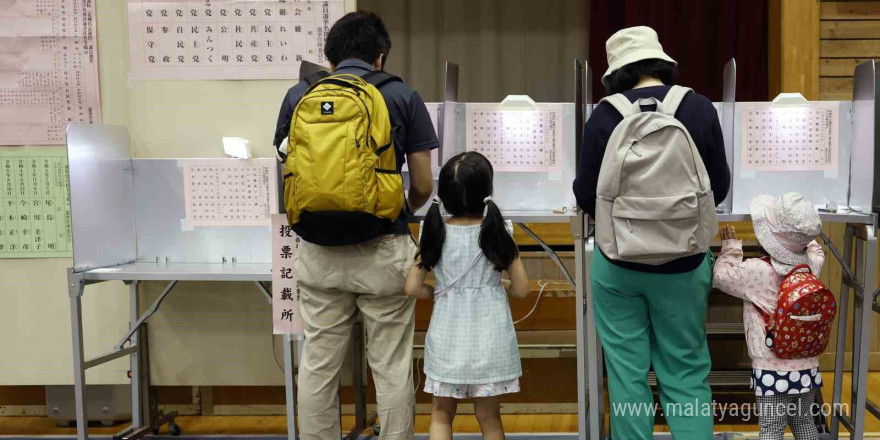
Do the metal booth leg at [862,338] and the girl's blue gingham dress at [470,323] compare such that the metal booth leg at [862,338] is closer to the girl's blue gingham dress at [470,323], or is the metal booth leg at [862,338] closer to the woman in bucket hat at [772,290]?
the woman in bucket hat at [772,290]

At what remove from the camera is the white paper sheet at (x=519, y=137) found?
266cm

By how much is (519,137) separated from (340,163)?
0.97 meters

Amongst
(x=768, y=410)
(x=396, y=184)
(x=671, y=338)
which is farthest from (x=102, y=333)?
(x=768, y=410)

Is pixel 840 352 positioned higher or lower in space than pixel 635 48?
lower

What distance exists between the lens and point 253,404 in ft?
10.3

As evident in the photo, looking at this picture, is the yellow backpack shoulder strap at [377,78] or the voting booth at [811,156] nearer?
the yellow backpack shoulder strap at [377,78]

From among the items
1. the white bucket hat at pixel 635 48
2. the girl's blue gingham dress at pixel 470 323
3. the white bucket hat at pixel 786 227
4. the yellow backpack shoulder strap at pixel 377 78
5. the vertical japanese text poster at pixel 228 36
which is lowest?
the girl's blue gingham dress at pixel 470 323

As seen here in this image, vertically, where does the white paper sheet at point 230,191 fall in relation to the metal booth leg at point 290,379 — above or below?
above

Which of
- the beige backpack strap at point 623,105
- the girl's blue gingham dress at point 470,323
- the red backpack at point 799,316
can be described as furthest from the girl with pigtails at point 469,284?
the red backpack at point 799,316

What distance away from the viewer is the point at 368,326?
6.91 feet

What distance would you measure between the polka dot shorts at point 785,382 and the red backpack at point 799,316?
0.20ft

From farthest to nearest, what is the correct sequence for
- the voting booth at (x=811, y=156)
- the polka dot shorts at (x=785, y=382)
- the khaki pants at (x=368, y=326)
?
1. the voting booth at (x=811, y=156)
2. the polka dot shorts at (x=785, y=382)
3. the khaki pants at (x=368, y=326)

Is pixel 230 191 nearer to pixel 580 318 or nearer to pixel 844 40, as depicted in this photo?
pixel 580 318

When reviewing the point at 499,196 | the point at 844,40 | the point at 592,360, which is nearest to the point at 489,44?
the point at 844,40
